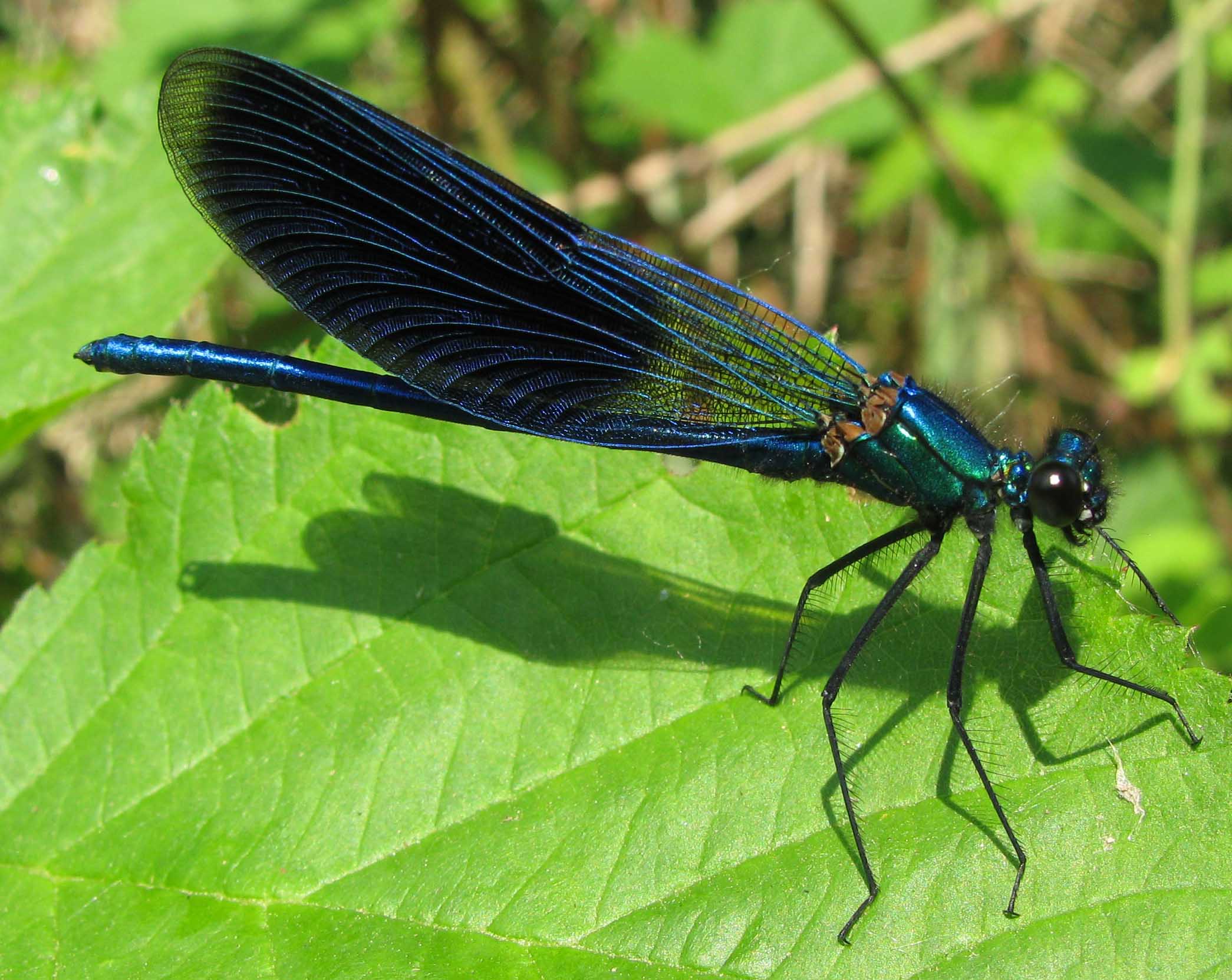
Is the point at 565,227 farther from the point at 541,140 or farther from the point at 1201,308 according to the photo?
the point at 1201,308

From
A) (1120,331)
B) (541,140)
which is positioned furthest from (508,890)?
(1120,331)

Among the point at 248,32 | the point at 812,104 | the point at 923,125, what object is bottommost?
the point at 248,32

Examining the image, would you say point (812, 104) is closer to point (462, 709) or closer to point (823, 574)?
point (823, 574)

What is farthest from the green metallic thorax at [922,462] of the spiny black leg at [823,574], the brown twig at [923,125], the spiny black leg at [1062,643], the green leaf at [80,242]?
the brown twig at [923,125]

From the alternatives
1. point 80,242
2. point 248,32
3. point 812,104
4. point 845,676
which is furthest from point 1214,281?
point 80,242

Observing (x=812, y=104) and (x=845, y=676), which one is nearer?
(x=845, y=676)

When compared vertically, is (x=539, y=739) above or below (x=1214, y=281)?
below

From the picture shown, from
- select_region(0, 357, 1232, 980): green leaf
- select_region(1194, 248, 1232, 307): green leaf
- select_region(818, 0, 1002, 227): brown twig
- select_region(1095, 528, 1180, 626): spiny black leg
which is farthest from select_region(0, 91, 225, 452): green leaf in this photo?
select_region(1194, 248, 1232, 307): green leaf

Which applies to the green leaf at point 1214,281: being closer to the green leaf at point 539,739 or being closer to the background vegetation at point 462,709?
the background vegetation at point 462,709
